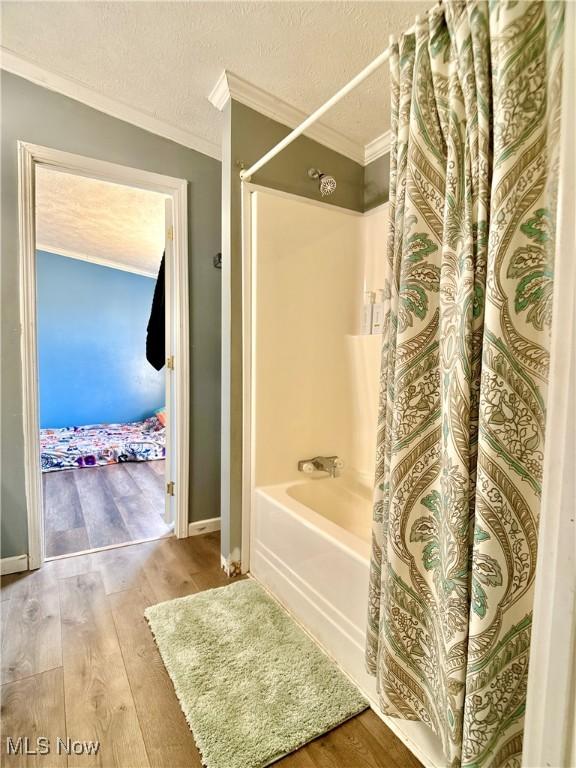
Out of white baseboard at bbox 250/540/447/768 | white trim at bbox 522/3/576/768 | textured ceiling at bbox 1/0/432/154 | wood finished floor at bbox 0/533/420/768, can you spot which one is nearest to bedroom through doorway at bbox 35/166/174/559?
wood finished floor at bbox 0/533/420/768

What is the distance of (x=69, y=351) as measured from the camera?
4.96 metres

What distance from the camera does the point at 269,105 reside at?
1.92 m

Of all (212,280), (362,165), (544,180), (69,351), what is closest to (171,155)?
(212,280)

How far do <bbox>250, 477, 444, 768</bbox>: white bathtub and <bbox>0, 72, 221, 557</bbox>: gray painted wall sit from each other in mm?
680

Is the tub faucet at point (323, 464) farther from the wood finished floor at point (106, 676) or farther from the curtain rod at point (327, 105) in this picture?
the curtain rod at point (327, 105)

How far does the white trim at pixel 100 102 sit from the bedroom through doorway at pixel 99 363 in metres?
0.35

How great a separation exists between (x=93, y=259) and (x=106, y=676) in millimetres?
→ 4970

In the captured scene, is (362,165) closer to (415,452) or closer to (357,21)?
(357,21)

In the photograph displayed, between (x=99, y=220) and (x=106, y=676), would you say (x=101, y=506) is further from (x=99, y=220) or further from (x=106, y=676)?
(x=99, y=220)

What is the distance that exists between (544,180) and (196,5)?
1542 mm

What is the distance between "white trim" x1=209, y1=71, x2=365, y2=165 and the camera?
5.95ft

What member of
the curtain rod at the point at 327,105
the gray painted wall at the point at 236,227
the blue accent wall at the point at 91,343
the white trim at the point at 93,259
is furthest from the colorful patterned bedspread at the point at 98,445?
the curtain rod at the point at 327,105

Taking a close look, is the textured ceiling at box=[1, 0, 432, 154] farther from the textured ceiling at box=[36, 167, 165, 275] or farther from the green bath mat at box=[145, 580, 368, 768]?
the green bath mat at box=[145, 580, 368, 768]

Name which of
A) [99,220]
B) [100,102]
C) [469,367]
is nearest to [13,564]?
[469,367]
